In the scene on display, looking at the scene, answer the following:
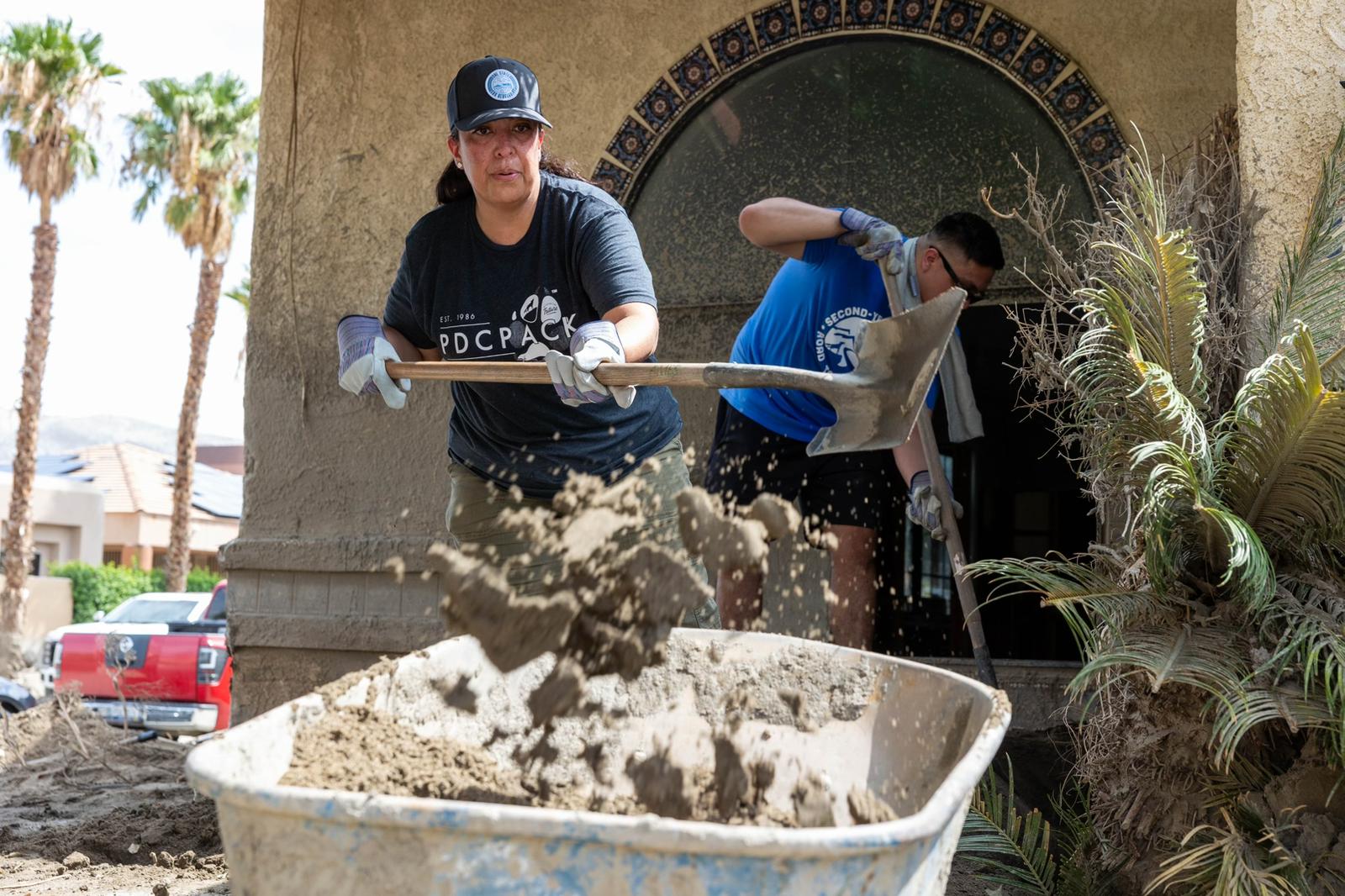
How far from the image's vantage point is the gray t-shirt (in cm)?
306

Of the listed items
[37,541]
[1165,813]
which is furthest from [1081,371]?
[37,541]

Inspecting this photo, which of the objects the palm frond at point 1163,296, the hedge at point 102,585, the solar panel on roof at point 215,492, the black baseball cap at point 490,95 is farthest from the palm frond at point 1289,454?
the solar panel on roof at point 215,492

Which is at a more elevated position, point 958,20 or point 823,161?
point 958,20

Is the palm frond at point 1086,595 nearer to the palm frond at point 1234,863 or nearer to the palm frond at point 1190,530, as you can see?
the palm frond at point 1190,530

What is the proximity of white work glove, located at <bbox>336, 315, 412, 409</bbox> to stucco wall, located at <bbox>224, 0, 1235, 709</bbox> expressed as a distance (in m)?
1.60

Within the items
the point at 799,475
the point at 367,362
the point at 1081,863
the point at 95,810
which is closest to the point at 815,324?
the point at 799,475

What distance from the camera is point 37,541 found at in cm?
3073

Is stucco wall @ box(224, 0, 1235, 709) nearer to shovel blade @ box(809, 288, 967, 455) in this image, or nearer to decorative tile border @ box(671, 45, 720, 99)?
decorative tile border @ box(671, 45, 720, 99)

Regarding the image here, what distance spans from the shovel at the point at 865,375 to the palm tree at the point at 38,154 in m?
17.5

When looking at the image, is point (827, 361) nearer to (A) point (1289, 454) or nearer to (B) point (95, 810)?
(A) point (1289, 454)

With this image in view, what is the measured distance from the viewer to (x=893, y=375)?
8.79 ft

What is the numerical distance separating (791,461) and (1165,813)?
1674mm

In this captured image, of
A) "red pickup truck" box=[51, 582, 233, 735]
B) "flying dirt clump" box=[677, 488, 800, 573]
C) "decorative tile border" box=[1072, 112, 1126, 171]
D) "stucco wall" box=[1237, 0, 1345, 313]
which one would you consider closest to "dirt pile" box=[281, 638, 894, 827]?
"flying dirt clump" box=[677, 488, 800, 573]

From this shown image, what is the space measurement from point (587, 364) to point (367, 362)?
0.72 m
